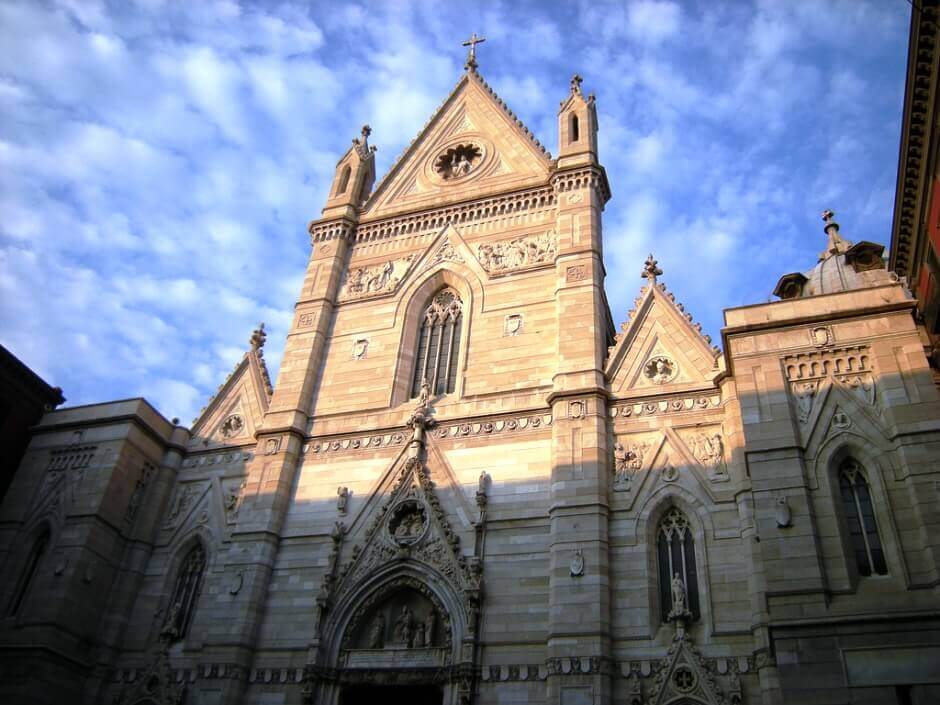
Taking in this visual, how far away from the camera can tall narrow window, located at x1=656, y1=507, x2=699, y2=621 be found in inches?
642

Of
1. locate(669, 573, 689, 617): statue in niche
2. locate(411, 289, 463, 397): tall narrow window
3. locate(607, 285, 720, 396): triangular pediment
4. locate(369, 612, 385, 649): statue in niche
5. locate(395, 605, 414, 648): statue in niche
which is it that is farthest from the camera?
locate(411, 289, 463, 397): tall narrow window

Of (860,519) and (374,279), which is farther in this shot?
(374,279)

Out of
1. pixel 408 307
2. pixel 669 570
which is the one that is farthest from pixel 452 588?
pixel 408 307

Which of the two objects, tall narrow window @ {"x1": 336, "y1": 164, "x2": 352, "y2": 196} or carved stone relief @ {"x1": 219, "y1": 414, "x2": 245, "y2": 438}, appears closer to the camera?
carved stone relief @ {"x1": 219, "y1": 414, "x2": 245, "y2": 438}

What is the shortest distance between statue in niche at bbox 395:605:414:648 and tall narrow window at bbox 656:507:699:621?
→ 5391mm

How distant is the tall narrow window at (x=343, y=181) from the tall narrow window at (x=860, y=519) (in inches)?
699

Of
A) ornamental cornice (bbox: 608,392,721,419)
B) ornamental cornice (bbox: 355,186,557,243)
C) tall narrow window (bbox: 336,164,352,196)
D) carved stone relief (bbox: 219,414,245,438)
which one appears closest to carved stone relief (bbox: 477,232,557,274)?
ornamental cornice (bbox: 355,186,557,243)

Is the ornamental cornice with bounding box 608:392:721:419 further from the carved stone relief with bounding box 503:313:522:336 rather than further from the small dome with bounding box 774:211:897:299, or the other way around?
the small dome with bounding box 774:211:897:299

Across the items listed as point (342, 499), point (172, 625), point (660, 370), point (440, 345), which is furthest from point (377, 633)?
point (660, 370)

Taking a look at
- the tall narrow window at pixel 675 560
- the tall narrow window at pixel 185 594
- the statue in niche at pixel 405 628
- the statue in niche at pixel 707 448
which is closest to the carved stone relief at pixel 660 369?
the statue in niche at pixel 707 448

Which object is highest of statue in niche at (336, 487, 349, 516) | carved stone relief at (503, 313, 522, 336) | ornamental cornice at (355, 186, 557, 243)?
ornamental cornice at (355, 186, 557, 243)

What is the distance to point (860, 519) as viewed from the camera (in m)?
14.8

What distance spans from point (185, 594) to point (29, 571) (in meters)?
A: 3.94

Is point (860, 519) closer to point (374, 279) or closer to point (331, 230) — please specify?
point (374, 279)
